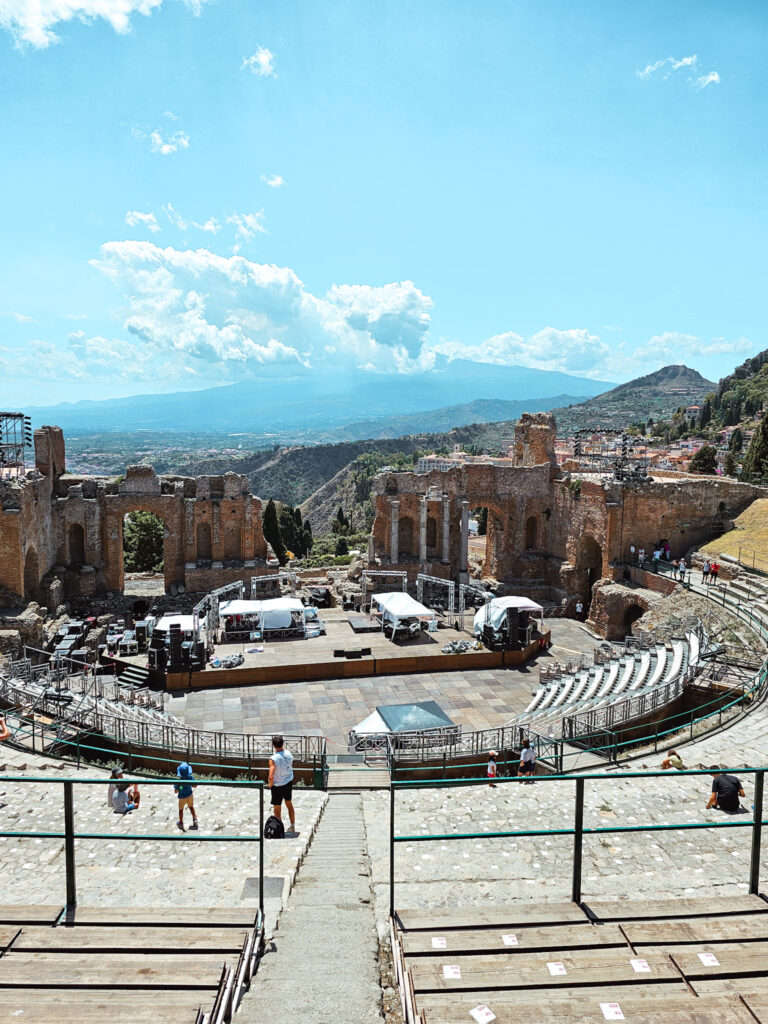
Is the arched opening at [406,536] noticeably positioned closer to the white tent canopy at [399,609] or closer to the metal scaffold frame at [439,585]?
the metal scaffold frame at [439,585]

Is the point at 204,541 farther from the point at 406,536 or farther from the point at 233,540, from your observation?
the point at 406,536

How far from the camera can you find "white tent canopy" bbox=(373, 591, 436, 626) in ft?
90.8

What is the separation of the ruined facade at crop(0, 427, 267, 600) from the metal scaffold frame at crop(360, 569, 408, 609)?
5481mm

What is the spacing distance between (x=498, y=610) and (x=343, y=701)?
25.9 feet

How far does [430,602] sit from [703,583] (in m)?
13.2

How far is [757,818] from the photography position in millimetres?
6230

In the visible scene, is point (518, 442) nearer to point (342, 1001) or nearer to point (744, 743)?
point (744, 743)

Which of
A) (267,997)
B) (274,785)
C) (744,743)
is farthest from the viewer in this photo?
(744,743)

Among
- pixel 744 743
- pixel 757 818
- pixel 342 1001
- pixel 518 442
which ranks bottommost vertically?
pixel 744 743

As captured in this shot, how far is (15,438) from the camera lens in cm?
3180

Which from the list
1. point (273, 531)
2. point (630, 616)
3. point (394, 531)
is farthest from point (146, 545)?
point (630, 616)

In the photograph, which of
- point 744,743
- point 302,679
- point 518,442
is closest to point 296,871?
point 744,743

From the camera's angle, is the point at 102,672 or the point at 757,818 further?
the point at 102,672

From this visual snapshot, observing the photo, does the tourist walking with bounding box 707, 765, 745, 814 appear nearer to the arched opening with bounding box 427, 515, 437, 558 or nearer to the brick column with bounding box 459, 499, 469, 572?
the brick column with bounding box 459, 499, 469, 572
